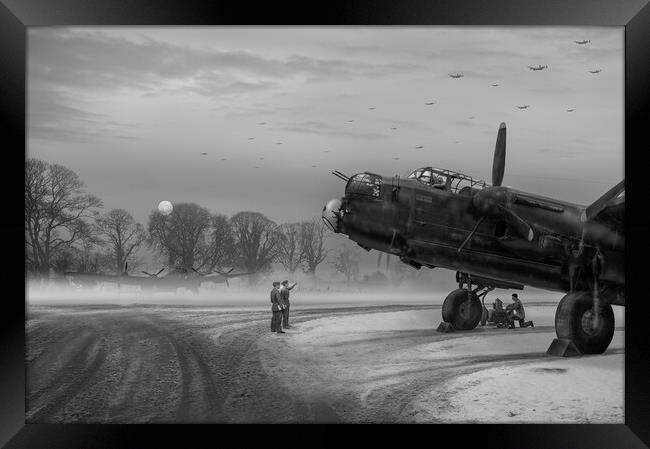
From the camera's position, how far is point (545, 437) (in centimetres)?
1070

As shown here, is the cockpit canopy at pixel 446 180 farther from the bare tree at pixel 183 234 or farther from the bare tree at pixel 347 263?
the bare tree at pixel 183 234

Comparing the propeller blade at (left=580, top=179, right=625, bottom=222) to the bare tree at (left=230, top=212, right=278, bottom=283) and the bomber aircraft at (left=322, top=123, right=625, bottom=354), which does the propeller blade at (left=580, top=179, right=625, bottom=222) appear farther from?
the bare tree at (left=230, top=212, right=278, bottom=283)

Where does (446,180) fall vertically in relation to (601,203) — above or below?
above

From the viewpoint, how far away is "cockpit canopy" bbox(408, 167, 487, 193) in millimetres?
12438

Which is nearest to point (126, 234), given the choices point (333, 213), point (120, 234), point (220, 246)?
point (120, 234)

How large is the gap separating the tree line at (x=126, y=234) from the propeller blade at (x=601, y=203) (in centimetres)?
560

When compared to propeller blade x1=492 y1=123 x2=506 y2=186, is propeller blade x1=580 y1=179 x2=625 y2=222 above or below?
below

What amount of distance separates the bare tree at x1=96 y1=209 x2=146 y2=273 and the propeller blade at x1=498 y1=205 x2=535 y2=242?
7579 millimetres

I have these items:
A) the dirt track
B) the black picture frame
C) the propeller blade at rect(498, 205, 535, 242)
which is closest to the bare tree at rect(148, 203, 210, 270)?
the dirt track

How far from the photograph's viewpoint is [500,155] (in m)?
11.9

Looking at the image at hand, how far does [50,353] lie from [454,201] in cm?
878

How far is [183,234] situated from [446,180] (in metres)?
5.71

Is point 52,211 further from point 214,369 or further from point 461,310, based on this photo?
point 461,310

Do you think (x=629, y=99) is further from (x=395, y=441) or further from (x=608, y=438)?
(x=395, y=441)
